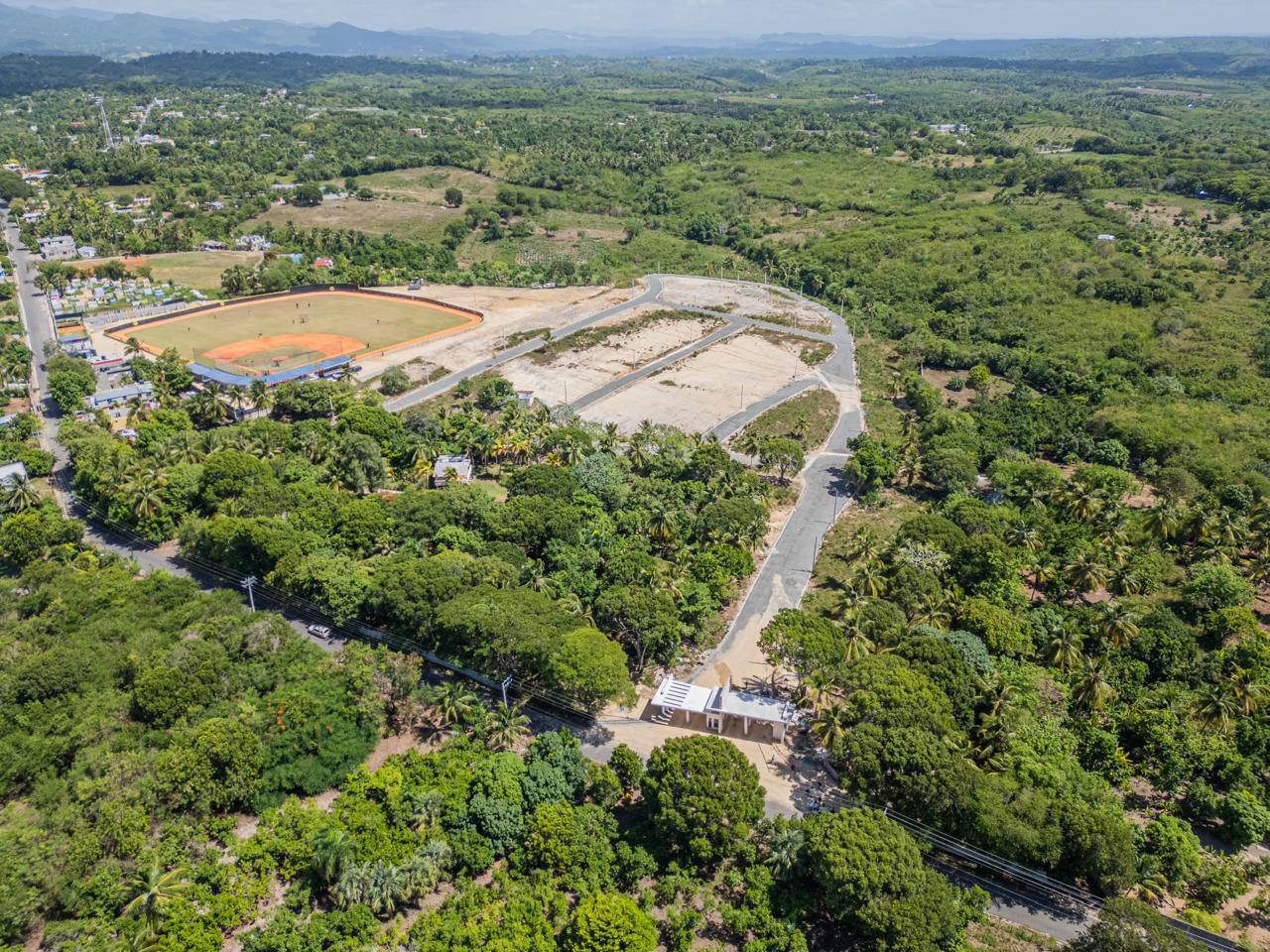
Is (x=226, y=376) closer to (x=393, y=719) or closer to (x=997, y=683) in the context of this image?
(x=393, y=719)

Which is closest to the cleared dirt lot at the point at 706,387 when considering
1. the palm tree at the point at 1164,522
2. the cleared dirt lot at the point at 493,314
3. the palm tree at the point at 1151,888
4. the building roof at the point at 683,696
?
the cleared dirt lot at the point at 493,314

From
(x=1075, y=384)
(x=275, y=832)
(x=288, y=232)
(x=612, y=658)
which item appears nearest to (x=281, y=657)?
(x=275, y=832)

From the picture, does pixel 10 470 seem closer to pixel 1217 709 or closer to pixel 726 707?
pixel 726 707

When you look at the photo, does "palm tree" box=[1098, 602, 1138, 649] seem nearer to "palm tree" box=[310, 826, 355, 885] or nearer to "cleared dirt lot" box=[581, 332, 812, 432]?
"cleared dirt lot" box=[581, 332, 812, 432]

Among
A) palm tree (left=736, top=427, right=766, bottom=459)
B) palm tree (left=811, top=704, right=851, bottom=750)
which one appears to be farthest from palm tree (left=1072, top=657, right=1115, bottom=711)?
palm tree (left=736, top=427, right=766, bottom=459)

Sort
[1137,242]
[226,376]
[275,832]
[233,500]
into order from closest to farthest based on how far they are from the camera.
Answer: [275,832] → [233,500] → [226,376] → [1137,242]

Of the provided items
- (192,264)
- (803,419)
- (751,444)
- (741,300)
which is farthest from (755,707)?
(192,264)

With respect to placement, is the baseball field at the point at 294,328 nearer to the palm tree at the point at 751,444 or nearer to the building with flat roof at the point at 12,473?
the building with flat roof at the point at 12,473
